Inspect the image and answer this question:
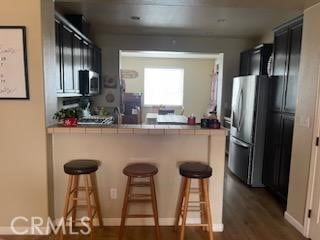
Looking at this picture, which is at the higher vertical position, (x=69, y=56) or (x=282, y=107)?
(x=69, y=56)

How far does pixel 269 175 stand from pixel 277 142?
0.50 m

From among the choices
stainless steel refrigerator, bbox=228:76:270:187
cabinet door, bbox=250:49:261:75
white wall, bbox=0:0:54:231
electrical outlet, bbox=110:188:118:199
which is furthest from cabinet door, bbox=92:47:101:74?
cabinet door, bbox=250:49:261:75

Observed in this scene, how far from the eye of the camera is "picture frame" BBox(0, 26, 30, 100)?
2293 millimetres

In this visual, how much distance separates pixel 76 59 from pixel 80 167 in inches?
73.2

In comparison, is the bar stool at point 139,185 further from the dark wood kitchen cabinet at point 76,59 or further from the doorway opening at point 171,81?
the doorway opening at point 171,81

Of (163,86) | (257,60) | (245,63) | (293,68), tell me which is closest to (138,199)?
(293,68)

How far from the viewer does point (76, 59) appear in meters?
3.61

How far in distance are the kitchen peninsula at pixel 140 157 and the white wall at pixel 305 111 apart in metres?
0.82

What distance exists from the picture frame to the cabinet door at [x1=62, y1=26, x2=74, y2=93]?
2.45ft

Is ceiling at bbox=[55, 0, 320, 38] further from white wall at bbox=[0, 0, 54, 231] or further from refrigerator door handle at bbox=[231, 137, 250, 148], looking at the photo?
refrigerator door handle at bbox=[231, 137, 250, 148]

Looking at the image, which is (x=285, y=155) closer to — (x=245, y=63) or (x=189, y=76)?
(x=245, y=63)

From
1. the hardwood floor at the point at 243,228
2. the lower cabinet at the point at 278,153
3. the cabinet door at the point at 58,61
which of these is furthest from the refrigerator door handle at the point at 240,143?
the cabinet door at the point at 58,61

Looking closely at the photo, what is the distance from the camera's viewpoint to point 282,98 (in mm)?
3428

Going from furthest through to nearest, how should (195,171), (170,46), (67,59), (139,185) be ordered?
(170,46)
(67,59)
(139,185)
(195,171)
